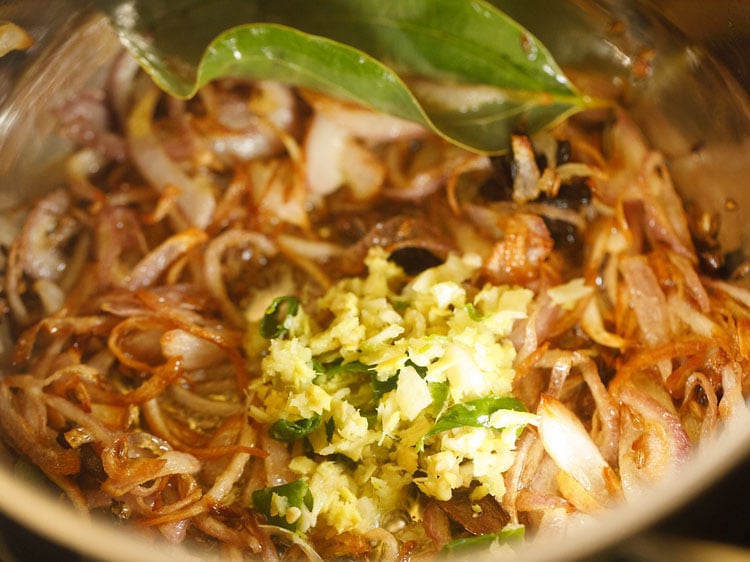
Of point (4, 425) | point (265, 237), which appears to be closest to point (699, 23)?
point (265, 237)

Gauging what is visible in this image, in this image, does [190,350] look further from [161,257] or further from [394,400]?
[394,400]

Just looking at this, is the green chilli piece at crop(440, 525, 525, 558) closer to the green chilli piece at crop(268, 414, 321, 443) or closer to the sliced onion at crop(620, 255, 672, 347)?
the green chilli piece at crop(268, 414, 321, 443)

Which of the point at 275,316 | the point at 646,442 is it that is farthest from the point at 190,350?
the point at 646,442

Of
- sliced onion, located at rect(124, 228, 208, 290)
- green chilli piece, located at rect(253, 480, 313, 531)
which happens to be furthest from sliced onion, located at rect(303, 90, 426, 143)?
green chilli piece, located at rect(253, 480, 313, 531)

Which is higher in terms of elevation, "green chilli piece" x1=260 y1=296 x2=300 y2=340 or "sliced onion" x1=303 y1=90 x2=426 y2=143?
"sliced onion" x1=303 y1=90 x2=426 y2=143

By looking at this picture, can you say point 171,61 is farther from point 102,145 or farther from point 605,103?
point 605,103

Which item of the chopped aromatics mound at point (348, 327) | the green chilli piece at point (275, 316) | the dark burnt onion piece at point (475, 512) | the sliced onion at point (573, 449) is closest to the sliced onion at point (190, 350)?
the chopped aromatics mound at point (348, 327)
